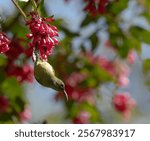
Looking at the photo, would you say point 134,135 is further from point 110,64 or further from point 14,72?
point 110,64

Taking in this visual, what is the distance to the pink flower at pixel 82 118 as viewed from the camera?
11.6ft

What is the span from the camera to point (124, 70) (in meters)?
4.22

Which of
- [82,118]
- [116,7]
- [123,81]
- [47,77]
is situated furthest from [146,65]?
[47,77]

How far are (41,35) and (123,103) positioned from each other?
2340mm

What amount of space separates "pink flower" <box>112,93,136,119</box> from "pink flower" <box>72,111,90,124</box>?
44 cm

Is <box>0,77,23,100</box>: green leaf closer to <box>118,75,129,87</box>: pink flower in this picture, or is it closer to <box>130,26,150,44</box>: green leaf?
<box>130,26,150,44</box>: green leaf

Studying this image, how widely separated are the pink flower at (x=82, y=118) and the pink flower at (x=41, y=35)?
1675 millimetres

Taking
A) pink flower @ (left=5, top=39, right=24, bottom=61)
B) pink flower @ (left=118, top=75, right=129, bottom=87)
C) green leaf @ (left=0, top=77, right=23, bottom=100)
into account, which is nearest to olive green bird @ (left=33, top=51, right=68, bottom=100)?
pink flower @ (left=5, top=39, right=24, bottom=61)

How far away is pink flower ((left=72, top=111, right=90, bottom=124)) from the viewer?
353cm

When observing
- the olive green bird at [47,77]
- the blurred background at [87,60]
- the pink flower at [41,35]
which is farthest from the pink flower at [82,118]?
the olive green bird at [47,77]

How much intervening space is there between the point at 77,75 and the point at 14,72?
740mm

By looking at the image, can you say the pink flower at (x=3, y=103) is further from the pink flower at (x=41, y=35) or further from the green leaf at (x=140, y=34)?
the pink flower at (x=41, y=35)

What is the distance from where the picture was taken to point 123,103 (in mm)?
4141

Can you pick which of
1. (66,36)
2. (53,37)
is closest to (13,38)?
(66,36)
